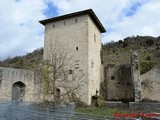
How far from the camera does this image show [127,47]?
4962cm

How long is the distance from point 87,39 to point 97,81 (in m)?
4.77

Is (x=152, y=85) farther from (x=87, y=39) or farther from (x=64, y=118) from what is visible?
(x=64, y=118)

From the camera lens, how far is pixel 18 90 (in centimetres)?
2062

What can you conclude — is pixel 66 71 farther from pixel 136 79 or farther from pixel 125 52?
pixel 125 52

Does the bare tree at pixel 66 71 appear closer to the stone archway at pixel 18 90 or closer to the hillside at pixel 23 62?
the stone archway at pixel 18 90

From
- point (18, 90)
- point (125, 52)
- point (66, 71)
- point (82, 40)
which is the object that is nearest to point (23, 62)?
point (125, 52)

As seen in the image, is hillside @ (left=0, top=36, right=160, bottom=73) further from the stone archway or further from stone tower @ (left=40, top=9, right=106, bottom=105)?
the stone archway

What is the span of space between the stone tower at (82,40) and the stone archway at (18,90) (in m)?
4.45

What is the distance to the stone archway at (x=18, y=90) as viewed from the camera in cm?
2030

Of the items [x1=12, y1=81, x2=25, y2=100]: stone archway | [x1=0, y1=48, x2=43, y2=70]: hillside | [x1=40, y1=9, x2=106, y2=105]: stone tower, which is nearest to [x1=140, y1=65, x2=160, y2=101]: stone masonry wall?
[x1=40, y1=9, x2=106, y2=105]: stone tower

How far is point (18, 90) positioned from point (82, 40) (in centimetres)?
786

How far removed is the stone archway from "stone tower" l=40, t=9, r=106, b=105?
445cm

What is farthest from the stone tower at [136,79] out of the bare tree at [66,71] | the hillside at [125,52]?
the hillside at [125,52]

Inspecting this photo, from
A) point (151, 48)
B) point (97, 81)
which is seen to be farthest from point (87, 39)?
point (151, 48)
